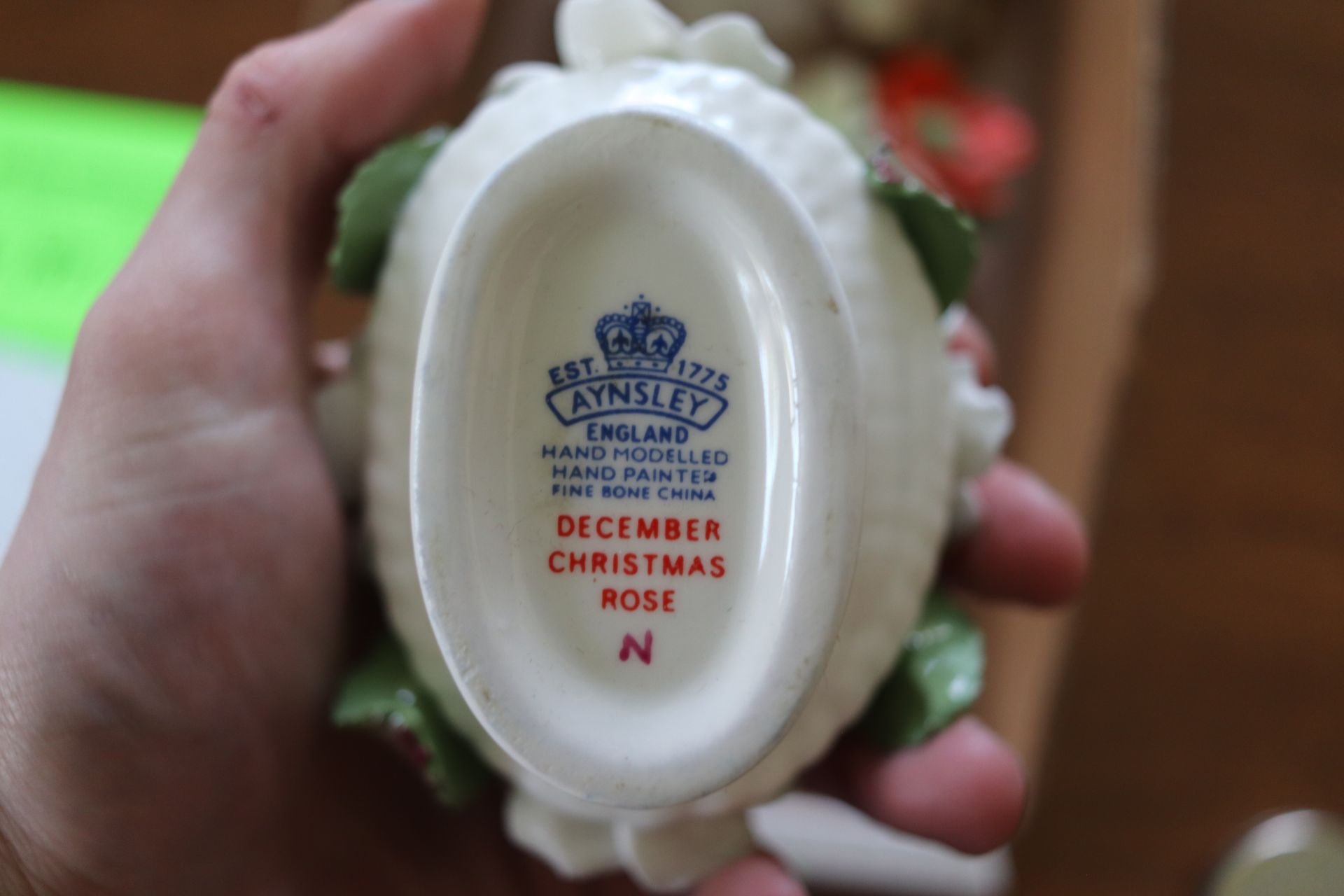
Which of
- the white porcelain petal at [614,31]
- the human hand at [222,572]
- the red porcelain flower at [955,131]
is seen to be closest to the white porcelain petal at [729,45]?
the white porcelain petal at [614,31]

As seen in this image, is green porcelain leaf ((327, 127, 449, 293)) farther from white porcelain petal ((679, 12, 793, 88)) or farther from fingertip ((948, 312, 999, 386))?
fingertip ((948, 312, 999, 386))

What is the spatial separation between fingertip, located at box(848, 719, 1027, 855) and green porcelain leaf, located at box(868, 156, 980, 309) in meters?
0.19

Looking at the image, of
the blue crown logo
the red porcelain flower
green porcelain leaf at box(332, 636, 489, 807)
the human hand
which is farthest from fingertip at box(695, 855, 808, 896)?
the red porcelain flower

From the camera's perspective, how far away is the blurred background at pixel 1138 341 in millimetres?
690

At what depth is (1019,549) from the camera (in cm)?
54

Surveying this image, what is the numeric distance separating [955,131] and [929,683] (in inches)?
22.8

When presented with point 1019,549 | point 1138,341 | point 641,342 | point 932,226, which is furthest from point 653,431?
point 1138,341

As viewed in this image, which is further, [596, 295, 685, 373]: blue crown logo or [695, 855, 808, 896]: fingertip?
[695, 855, 808, 896]: fingertip

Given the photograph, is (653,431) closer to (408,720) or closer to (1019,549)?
(408,720)

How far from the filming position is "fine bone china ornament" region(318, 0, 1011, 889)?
0.31m

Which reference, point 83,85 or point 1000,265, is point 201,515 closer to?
point 83,85

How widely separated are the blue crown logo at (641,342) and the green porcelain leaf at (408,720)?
0.16 meters

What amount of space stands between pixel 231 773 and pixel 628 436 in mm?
228

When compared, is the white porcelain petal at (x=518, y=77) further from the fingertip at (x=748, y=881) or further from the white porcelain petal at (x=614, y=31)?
the fingertip at (x=748, y=881)
